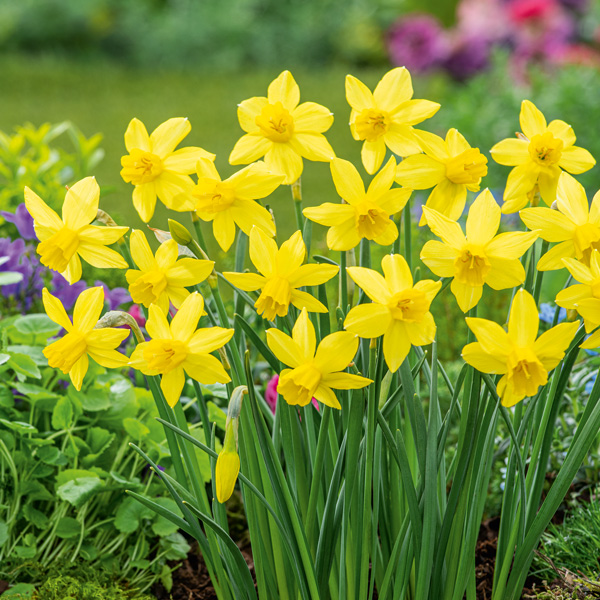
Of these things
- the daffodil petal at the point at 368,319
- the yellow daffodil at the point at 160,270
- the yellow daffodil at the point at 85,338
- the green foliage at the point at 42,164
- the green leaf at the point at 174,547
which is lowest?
the green leaf at the point at 174,547

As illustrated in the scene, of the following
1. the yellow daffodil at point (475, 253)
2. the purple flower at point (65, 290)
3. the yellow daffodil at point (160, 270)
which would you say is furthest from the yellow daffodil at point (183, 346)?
the purple flower at point (65, 290)

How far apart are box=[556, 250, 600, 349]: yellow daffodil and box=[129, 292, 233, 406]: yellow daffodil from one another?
1.20 ft

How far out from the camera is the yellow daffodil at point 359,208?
88cm

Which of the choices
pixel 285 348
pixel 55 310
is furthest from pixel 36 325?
pixel 285 348

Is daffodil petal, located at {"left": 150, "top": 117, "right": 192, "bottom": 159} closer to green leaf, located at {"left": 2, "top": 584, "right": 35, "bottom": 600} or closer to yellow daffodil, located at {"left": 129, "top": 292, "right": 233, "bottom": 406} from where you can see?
yellow daffodil, located at {"left": 129, "top": 292, "right": 233, "bottom": 406}

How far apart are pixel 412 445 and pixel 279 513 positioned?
0.84ft

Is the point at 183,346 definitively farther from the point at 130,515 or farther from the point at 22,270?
the point at 22,270

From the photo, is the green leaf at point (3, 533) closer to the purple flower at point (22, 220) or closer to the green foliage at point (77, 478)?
the green foliage at point (77, 478)

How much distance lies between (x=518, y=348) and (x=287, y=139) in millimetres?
389

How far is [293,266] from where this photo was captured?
0.87 m

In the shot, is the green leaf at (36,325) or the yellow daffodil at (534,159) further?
the green leaf at (36,325)

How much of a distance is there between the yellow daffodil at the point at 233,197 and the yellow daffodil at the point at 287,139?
43mm

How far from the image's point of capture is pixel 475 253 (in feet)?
2.70

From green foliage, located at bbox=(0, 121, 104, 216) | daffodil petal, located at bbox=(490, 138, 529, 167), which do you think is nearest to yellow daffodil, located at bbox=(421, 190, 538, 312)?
daffodil petal, located at bbox=(490, 138, 529, 167)
